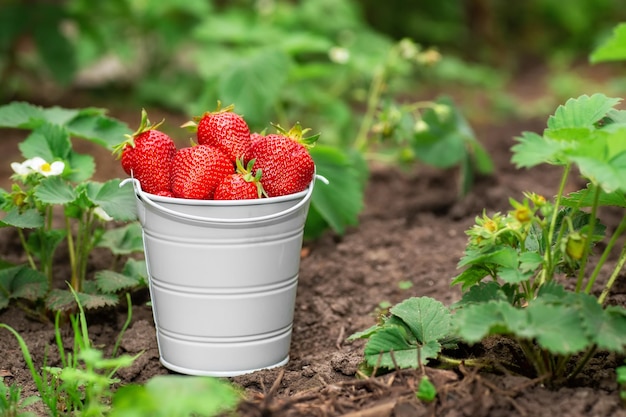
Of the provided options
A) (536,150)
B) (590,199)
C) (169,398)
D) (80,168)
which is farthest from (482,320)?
(80,168)

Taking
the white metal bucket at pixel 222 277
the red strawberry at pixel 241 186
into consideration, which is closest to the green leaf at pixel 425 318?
the white metal bucket at pixel 222 277

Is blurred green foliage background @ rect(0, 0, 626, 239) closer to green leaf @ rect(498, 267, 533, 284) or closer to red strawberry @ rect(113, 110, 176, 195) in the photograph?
red strawberry @ rect(113, 110, 176, 195)

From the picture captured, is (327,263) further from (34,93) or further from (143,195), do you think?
(34,93)

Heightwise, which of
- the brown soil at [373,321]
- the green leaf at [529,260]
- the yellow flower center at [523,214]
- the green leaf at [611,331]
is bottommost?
the brown soil at [373,321]

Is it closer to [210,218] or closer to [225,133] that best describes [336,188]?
[225,133]

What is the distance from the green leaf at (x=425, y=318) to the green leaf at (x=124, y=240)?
36.0 inches

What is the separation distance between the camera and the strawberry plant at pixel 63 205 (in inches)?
85.1

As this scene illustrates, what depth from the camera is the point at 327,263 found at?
290cm

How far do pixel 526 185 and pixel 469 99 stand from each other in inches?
94.4

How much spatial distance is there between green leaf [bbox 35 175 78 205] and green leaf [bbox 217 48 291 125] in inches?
50.5

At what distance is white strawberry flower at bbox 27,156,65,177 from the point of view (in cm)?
221

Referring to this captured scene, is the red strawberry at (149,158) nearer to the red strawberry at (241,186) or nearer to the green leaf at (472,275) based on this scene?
the red strawberry at (241,186)

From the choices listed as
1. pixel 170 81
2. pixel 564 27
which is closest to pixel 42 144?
pixel 170 81

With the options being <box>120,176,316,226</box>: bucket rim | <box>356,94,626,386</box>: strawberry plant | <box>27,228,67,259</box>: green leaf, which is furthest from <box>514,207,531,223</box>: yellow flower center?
<box>27,228,67,259</box>: green leaf
